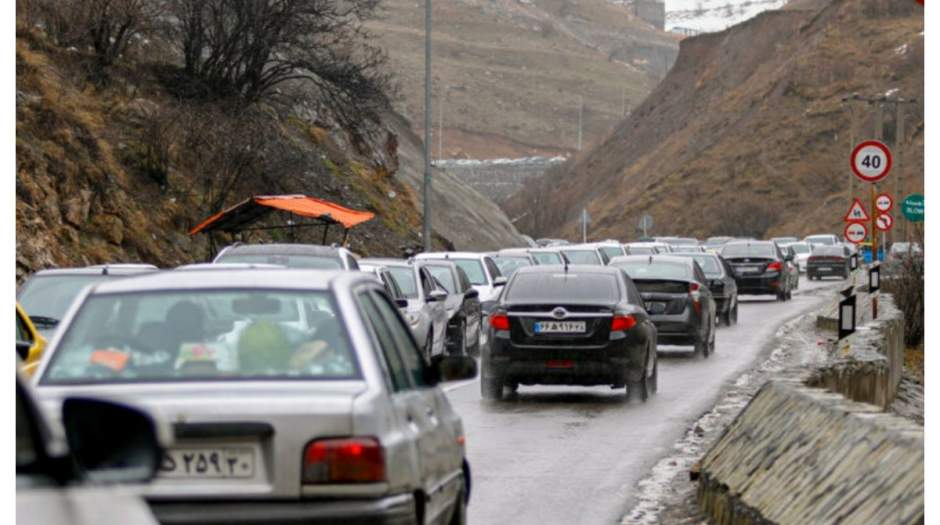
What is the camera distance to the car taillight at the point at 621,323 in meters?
19.2

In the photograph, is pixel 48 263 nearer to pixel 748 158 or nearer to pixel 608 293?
pixel 608 293

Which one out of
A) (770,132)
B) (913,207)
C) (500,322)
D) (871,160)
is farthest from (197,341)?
(770,132)

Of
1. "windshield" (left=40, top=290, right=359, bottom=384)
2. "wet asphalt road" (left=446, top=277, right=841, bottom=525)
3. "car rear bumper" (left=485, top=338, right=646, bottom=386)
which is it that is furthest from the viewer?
"car rear bumper" (left=485, top=338, right=646, bottom=386)

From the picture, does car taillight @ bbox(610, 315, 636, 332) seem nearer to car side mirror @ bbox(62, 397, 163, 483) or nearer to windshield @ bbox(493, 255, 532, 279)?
car side mirror @ bbox(62, 397, 163, 483)

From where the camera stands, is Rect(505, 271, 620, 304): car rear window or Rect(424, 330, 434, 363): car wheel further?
Rect(424, 330, 434, 363): car wheel

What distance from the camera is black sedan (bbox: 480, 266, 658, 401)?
19.1 metres

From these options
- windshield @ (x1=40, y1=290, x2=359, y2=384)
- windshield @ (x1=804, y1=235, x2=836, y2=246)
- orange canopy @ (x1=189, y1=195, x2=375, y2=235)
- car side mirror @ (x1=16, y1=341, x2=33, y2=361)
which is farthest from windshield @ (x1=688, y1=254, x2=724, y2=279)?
windshield @ (x1=804, y1=235, x2=836, y2=246)

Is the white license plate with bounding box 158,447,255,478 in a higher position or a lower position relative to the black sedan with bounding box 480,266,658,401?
higher

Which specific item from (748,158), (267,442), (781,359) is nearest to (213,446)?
(267,442)

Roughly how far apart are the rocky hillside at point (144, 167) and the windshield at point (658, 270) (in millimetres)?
9739

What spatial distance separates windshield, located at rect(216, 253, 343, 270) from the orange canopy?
9559 mm

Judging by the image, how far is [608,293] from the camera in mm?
19641

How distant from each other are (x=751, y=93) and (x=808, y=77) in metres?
4.02

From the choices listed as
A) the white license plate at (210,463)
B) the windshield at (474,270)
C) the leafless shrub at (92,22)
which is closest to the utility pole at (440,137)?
the leafless shrub at (92,22)
